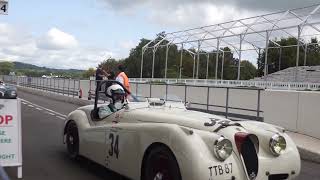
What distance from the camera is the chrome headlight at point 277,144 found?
20.2 ft

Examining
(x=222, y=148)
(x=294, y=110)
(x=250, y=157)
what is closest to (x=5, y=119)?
(x=222, y=148)

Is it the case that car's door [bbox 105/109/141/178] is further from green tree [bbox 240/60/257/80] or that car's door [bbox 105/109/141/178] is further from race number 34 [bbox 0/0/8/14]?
green tree [bbox 240/60/257/80]

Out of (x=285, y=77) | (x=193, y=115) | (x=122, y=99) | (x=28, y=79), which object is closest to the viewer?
(x=193, y=115)

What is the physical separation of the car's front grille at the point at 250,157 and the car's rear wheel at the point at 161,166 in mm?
772

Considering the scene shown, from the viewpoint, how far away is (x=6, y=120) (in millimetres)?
7609

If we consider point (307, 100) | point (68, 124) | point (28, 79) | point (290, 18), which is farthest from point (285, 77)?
point (68, 124)

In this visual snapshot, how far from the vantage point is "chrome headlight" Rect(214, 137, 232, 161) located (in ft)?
18.6

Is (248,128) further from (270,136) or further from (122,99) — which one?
(122,99)

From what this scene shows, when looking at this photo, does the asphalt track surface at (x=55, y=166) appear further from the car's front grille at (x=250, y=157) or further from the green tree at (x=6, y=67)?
the green tree at (x=6, y=67)

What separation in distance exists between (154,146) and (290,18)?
38.8 metres

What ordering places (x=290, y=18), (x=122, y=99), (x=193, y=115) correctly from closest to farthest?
(x=193, y=115), (x=122, y=99), (x=290, y=18)

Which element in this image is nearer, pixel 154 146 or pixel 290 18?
pixel 154 146

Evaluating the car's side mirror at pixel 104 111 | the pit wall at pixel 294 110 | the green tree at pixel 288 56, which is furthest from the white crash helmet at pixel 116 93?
the green tree at pixel 288 56

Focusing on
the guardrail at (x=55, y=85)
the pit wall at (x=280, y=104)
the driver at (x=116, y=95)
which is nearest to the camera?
the driver at (x=116, y=95)
